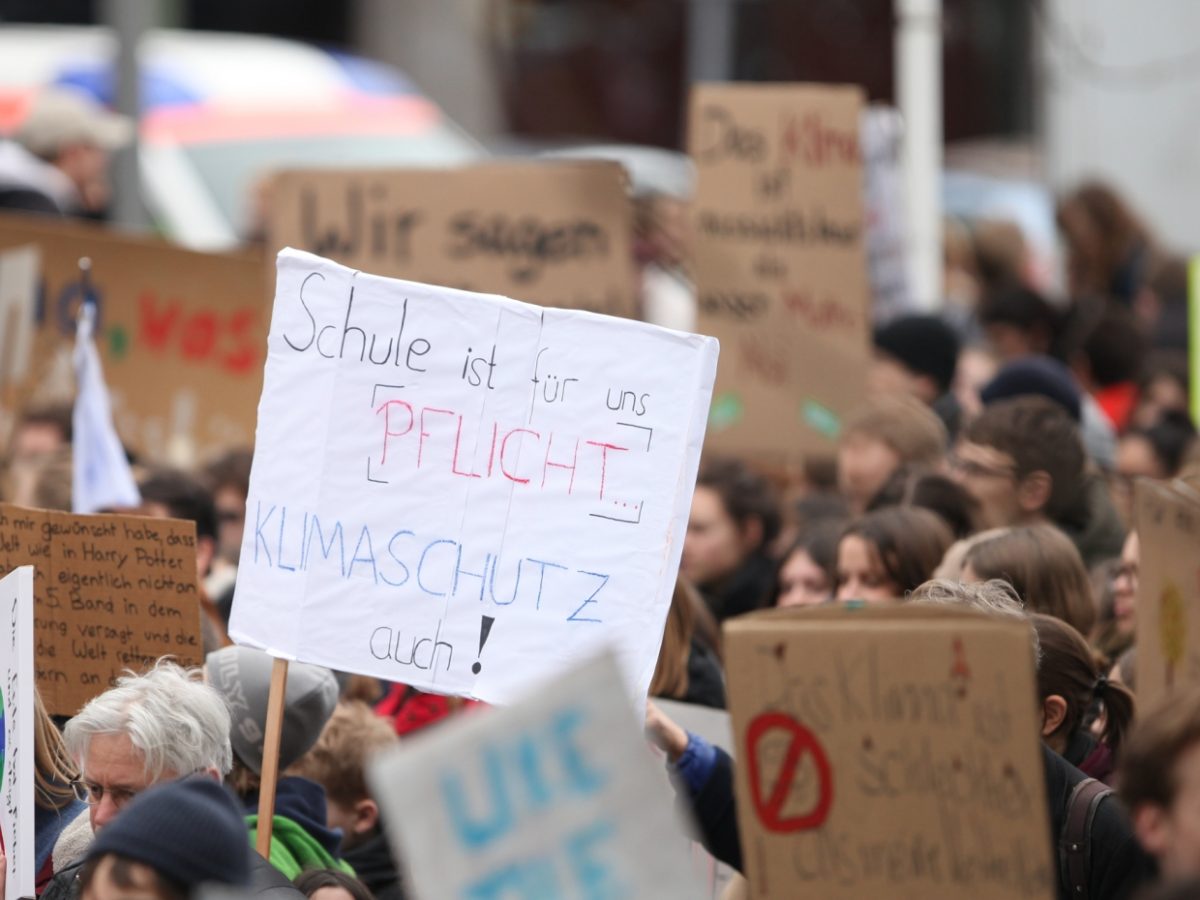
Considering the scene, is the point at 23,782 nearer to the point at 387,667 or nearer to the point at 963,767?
the point at 387,667

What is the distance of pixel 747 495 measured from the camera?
6.78 metres

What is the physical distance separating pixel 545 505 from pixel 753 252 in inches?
145

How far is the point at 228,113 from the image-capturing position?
1617 cm

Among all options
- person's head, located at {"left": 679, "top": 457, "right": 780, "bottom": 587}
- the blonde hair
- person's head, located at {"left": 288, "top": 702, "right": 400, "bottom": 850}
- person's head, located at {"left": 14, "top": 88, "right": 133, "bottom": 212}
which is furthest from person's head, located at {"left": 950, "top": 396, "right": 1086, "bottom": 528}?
person's head, located at {"left": 14, "top": 88, "right": 133, "bottom": 212}

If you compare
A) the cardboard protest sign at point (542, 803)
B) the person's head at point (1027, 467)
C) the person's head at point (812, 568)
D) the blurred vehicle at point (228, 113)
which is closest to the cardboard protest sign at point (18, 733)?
the cardboard protest sign at point (542, 803)

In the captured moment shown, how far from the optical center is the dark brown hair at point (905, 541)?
486cm

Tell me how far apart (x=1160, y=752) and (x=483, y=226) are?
455 centimetres

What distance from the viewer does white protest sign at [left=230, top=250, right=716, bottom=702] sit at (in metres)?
3.90

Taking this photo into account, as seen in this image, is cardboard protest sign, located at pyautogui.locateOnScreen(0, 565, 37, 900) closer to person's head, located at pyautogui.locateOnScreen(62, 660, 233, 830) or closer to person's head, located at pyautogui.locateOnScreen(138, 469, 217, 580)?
person's head, located at pyautogui.locateOnScreen(62, 660, 233, 830)

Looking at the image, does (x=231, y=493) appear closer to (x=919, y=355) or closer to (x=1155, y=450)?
(x=919, y=355)

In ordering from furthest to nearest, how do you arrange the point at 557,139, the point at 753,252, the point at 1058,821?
1. the point at 557,139
2. the point at 753,252
3. the point at 1058,821

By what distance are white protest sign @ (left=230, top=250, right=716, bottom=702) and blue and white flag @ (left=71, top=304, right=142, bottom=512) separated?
1.79m

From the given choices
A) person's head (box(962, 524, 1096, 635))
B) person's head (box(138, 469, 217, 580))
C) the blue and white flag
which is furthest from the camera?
person's head (box(138, 469, 217, 580))

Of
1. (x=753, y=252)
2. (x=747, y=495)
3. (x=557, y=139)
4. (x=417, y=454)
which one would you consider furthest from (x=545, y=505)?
(x=557, y=139)
